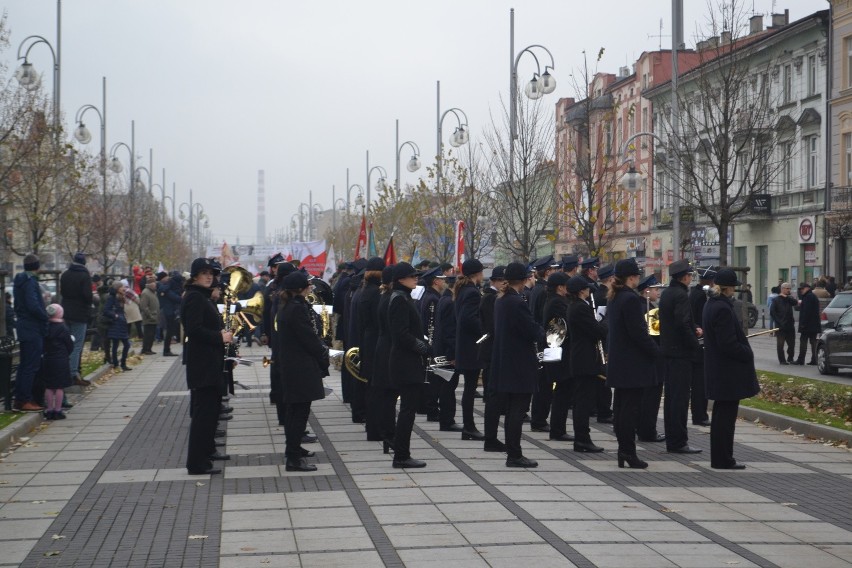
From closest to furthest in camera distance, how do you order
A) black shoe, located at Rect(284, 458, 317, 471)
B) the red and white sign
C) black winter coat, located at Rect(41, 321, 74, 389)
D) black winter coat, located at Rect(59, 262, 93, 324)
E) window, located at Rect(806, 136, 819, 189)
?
black shoe, located at Rect(284, 458, 317, 471) → black winter coat, located at Rect(41, 321, 74, 389) → black winter coat, located at Rect(59, 262, 93, 324) → the red and white sign → window, located at Rect(806, 136, 819, 189)

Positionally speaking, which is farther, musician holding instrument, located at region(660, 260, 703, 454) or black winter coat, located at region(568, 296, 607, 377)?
musician holding instrument, located at region(660, 260, 703, 454)

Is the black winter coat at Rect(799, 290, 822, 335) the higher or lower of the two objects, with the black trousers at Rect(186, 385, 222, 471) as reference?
higher

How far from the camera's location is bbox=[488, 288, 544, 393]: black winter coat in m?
11.6

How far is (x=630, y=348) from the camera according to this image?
38.9 ft

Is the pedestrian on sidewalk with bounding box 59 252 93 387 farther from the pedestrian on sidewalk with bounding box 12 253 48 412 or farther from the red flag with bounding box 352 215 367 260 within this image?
the red flag with bounding box 352 215 367 260

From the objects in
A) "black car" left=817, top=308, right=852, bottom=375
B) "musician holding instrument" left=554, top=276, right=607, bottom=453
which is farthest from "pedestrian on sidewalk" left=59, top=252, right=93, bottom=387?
"black car" left=817, top=308, right=852, bottom=375

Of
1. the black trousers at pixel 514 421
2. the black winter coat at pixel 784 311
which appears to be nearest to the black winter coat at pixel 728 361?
the black trousers at pixel 514 421

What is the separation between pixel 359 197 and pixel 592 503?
70758 mm

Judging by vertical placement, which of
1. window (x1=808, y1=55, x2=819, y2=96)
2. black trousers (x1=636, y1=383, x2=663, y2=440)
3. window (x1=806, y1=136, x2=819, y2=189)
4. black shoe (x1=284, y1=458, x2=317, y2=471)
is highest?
window (x1=808, y1=55, x2=819, y2=96)

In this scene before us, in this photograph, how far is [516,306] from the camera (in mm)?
11641

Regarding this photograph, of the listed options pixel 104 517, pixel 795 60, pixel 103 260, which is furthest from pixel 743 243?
pixel 104 517

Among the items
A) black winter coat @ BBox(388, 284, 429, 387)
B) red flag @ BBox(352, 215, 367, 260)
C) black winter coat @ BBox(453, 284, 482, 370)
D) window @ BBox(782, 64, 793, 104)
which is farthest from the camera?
window @ BBox(782, 64, 793, 104)

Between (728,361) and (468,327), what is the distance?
10.4ft

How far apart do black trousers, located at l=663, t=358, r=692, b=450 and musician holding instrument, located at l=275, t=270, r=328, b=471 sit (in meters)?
3.81
